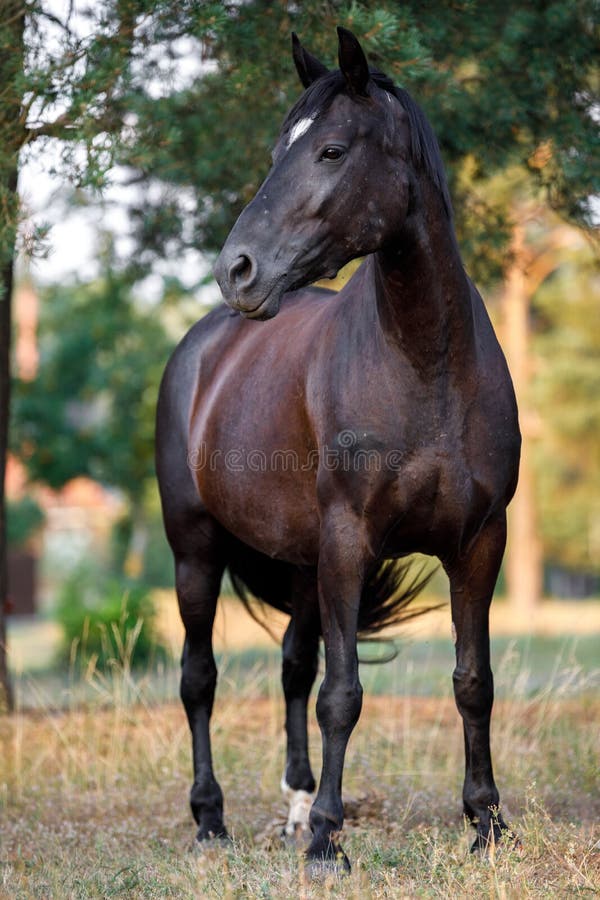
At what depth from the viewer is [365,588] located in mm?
4961

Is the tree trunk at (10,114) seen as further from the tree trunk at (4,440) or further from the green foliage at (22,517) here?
the green foliage at (22,517)

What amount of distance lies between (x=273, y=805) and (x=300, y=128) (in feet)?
10.8

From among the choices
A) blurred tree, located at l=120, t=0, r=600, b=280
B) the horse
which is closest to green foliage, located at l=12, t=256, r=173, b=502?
blurred tree, located at l=120, t=0, r=600, b=280

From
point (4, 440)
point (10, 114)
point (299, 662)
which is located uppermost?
point (10, 114)

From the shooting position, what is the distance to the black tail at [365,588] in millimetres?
4992

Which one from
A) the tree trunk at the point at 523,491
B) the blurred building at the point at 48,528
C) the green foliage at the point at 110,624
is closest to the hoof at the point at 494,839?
the green foliage at the point at 110,624

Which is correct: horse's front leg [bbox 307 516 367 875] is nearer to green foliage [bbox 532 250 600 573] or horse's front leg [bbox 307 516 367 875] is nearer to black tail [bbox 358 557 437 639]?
black tail [bbox 358 557 437 639]

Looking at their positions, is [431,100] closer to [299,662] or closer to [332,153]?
[332,153]

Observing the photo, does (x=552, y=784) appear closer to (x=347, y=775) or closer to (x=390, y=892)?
(x=347, y=775)

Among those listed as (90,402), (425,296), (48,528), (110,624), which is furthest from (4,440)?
(48,528)

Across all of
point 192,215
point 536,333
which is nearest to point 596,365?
point 536,333

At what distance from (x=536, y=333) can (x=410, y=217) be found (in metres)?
25.1

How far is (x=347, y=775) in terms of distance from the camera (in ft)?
18.8

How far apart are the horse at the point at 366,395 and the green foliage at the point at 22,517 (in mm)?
16397
